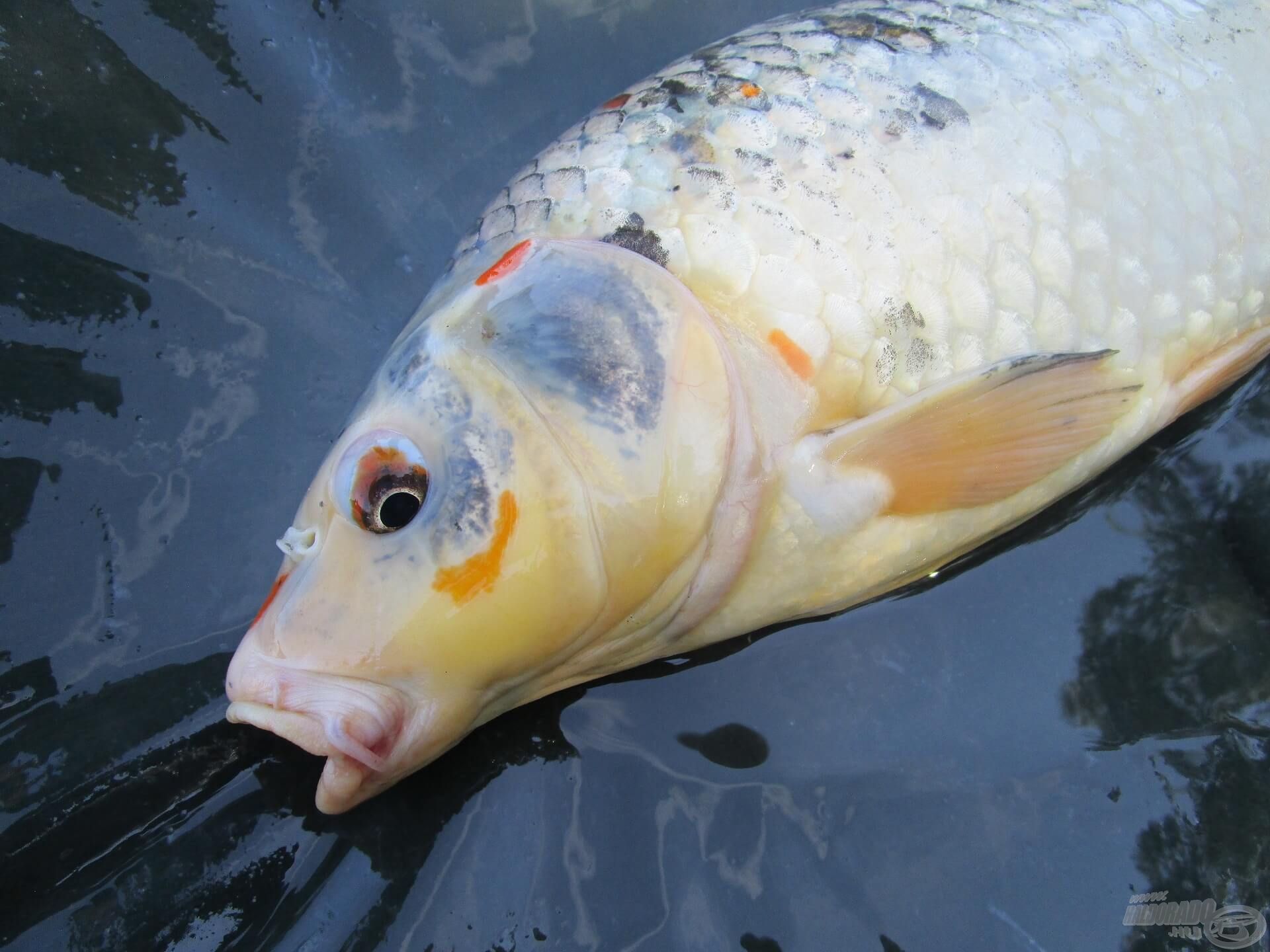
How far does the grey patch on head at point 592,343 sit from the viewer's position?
1.47 meters

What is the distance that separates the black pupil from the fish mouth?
0.83 feet

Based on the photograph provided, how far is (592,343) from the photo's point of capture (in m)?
1.49

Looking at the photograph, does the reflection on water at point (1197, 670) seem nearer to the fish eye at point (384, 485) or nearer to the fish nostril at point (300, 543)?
the fish eye at point (384, 485)

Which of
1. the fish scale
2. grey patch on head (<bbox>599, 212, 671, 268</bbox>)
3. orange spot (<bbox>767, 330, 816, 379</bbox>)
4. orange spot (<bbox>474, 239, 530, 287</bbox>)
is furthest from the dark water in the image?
grey patch on head (<bbox>599, 212, 671, 268</bbox>)

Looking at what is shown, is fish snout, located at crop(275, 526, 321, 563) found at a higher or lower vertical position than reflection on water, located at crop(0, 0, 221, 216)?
lower

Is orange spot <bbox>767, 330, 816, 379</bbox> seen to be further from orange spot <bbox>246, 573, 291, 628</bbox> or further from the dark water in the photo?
orange spot <bbox>246, 573, 291, 628</bbox>

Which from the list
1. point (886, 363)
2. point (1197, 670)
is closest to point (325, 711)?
point (886, 363)

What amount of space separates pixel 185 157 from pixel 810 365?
163 cm

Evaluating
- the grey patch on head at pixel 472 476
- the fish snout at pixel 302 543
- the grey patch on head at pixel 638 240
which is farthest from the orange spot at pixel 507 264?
the fish snout at pixel 302 543

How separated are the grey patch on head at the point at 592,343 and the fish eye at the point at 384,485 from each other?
23 centimetres

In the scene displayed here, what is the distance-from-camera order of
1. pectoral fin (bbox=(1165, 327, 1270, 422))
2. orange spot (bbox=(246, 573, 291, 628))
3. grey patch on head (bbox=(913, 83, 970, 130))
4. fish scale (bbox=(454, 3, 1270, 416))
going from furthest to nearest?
pectoral fin (bbox=(1165, 327, 1270, 422)), grey patch on head (bbox=(913, 83, 970, 130)), fish scale (bbox=(454, 3, 1270, 416)), orange spot (bbox=(246, 573, 291, 628))

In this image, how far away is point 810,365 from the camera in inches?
62.2

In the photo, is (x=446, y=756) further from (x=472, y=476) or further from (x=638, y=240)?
(x=638, y=240)

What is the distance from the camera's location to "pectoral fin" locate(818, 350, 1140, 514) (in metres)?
1.58
